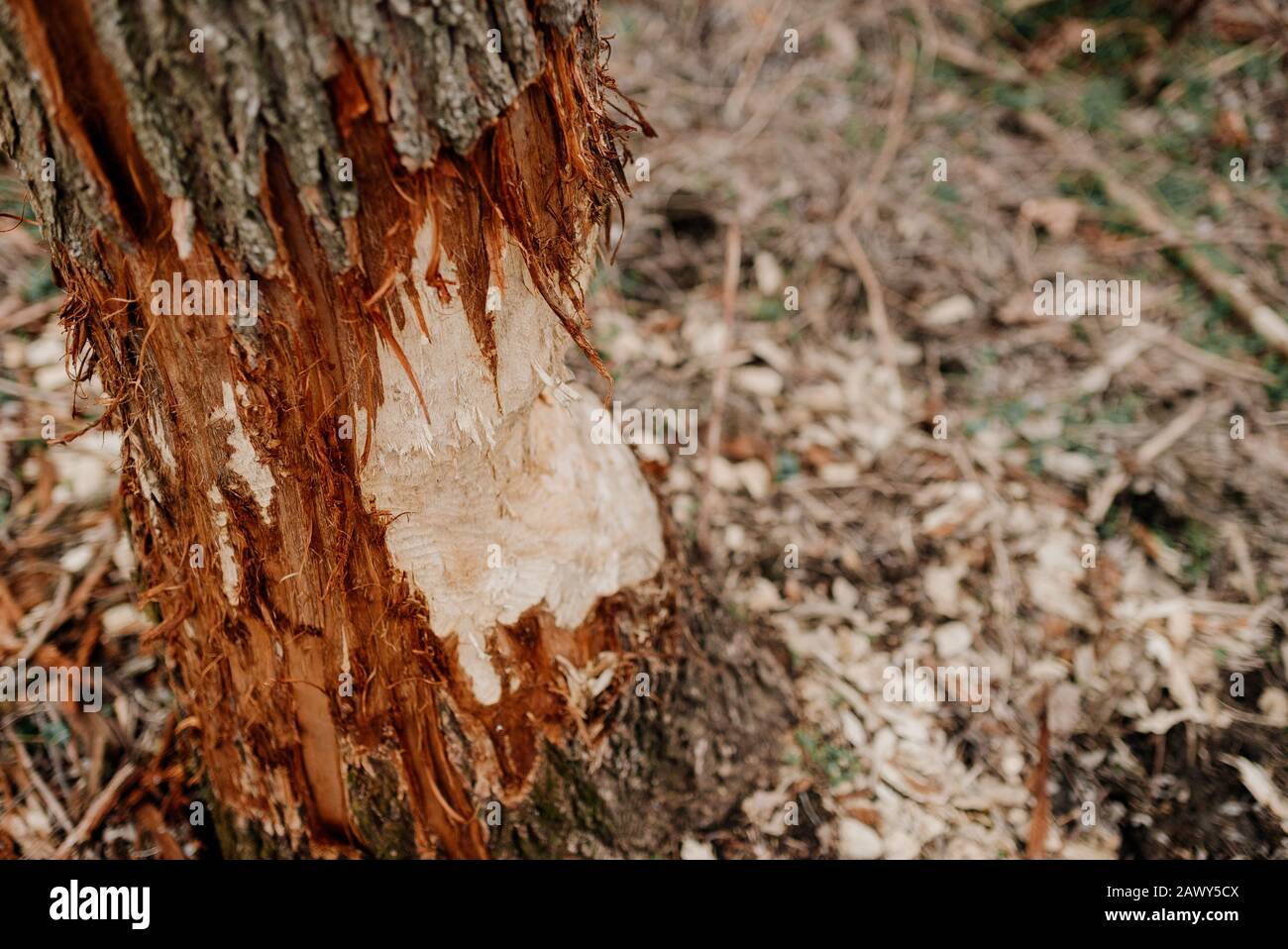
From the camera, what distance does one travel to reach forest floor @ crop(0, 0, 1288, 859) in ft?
7.38

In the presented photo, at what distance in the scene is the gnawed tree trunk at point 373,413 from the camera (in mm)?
1106

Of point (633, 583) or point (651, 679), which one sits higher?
point (633, 583)

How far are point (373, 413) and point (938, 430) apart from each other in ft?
7.48

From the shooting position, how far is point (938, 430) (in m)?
3.11

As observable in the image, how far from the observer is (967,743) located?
7.82ft

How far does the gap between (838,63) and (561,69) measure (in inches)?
149

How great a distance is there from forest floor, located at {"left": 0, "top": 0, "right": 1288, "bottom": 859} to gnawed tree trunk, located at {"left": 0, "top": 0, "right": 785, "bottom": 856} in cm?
54

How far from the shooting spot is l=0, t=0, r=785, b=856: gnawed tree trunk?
1.11 m

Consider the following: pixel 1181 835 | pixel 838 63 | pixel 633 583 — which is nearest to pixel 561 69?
pixel 633 583

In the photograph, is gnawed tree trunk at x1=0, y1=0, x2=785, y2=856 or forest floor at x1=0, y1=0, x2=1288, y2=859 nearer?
gnawed tree trunk at x1=0, y1=0, x2=785, y2=856

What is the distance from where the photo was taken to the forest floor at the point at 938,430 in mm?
2250

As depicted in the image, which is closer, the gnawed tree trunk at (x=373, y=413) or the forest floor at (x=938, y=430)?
the gnawed tree trunk at (x=373, y=413)

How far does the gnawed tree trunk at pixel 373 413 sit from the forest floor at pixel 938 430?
536mm
